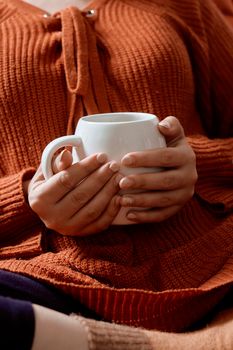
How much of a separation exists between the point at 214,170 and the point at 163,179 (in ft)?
0.62

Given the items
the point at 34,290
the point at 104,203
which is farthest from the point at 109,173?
the point at 34,290

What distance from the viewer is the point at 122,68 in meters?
0.81

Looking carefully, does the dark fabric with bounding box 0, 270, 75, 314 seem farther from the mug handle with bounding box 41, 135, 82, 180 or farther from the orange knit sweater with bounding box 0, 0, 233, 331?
the mug handle with bounding box 41, 135, 82, 180

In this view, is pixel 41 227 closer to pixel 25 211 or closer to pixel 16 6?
pixel 25 211

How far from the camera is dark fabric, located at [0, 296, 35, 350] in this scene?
0.48 metres

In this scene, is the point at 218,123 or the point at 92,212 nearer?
the point at 92,212

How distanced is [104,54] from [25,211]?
0.26 meters

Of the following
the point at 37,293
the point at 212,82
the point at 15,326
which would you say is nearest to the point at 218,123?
the point at 212,82

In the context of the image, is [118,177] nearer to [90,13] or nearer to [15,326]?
[15,326]

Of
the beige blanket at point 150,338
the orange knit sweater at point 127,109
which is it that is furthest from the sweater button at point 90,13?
the beige blanket at point 150,338

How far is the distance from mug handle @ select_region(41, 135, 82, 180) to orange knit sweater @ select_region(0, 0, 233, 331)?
4.0 inches

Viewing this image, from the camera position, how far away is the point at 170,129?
2.14ft

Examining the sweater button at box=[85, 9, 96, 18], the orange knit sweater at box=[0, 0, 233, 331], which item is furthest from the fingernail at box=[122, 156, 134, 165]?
the sweater button at box=[85, 9, 96, 18]

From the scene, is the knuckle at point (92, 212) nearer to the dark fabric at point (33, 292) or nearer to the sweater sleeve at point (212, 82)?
the dark fabric at point (33, 292)
